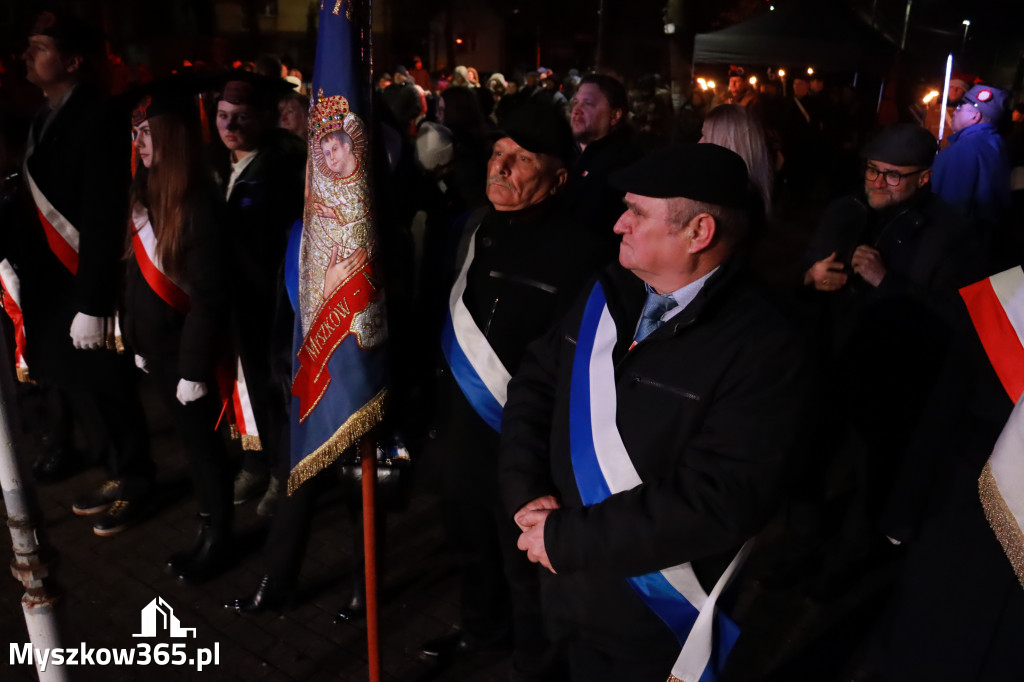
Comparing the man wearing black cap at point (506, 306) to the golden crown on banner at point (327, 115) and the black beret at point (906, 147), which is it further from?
the black beret at point (906, 147)

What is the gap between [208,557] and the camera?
3777 millimetres

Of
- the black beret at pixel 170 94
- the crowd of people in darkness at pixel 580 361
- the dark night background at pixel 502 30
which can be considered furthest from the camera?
the dark night background at pixel 502 30

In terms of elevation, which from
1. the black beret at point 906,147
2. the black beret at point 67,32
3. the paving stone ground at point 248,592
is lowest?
the paving stone ground at point 248,592

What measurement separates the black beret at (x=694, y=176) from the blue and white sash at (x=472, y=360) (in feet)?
3.16

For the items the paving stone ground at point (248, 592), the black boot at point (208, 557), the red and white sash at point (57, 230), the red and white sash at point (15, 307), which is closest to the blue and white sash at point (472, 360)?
the paving stone ground at point (248, 592)

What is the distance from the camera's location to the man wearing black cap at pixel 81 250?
147 inches

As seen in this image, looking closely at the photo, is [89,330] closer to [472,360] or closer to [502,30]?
[472,360]

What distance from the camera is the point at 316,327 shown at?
266 cm

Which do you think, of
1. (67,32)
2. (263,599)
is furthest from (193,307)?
(67,32)

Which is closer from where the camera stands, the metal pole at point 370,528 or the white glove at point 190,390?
the metal pole at point 370,528

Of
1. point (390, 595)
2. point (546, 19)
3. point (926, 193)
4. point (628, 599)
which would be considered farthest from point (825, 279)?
point (546, 19)

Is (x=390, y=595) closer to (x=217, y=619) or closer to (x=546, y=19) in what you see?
(x=217, y=619)

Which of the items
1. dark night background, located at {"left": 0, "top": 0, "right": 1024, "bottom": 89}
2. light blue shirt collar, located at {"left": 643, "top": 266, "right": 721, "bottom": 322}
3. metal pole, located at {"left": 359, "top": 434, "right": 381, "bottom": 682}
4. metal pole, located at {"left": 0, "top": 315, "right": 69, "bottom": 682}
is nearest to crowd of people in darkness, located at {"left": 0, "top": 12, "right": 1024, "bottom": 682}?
light blue shirt collar, located at {"left": 643, "top": 266, "right": 721, "bottom": 322}

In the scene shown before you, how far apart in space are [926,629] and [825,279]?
1411 millimetres
